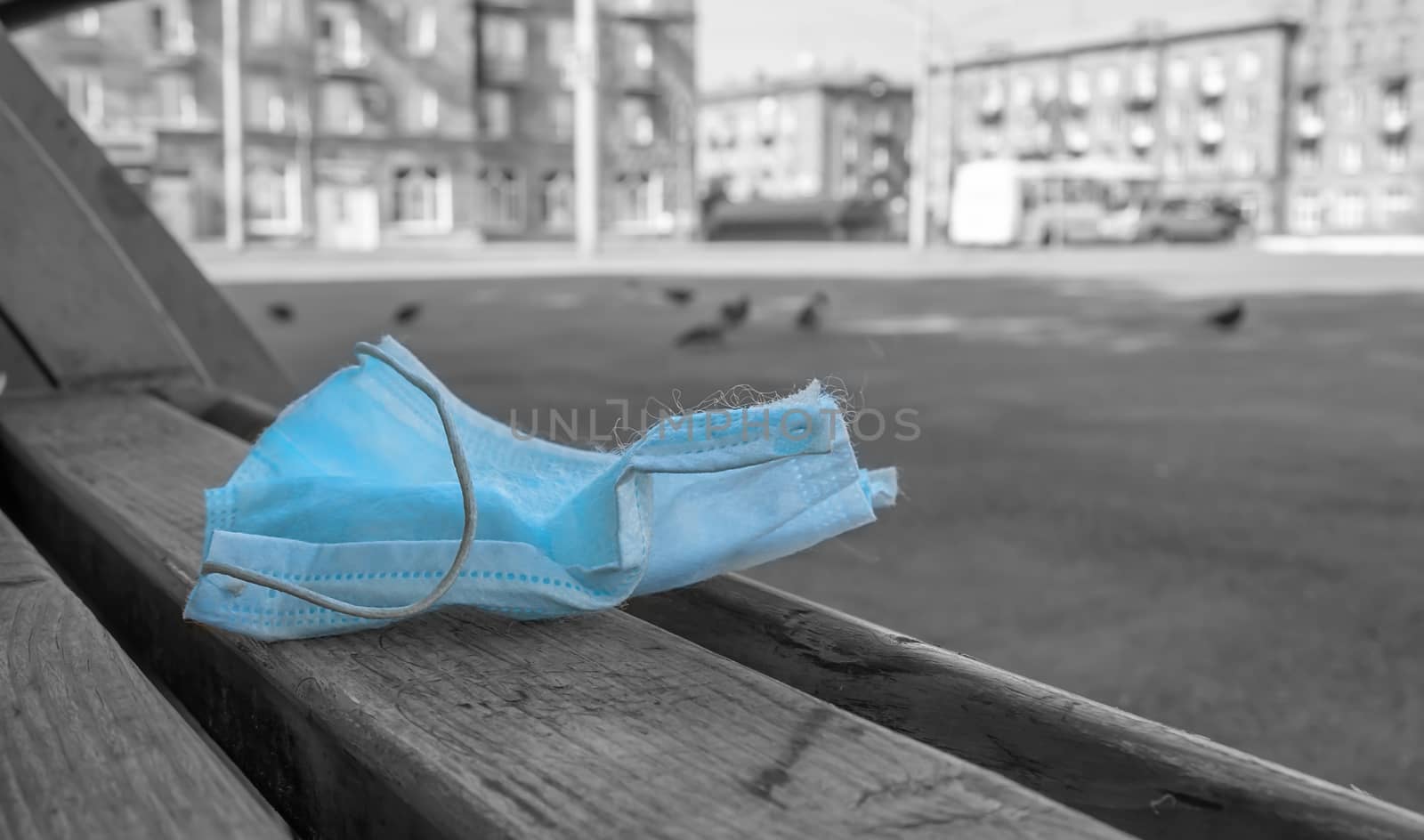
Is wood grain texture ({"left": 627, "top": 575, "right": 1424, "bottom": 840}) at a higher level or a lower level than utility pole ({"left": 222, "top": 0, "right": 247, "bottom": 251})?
lower

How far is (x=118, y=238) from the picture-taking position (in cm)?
326

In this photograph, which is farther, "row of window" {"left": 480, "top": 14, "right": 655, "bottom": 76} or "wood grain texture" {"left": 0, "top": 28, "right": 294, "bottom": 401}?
"row of window" {"left": 480, "top": 14, "right": 655, "bottom": 76}

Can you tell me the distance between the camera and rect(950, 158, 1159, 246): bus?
141ft

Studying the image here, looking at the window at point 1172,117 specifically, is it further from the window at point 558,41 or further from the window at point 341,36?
the window at point 341,36

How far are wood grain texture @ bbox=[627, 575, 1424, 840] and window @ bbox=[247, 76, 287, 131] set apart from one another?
47577 mm

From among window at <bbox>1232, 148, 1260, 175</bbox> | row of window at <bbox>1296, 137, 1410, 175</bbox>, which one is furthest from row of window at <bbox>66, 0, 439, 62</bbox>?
row of window at <bbox>1296, 137, 1410, 175</bbox>

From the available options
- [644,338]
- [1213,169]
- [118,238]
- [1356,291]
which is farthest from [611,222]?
[118,238]

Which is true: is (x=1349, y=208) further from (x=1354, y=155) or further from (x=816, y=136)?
(x=816, y=136)

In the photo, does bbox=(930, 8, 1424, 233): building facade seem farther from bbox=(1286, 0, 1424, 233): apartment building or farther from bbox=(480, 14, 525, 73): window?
bbox=(480, 14, 525, 73): window

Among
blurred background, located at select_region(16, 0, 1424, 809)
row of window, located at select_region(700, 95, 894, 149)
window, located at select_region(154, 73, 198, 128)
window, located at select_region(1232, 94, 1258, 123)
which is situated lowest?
blurred background, located at select_region(16, 0, 1424, 809)

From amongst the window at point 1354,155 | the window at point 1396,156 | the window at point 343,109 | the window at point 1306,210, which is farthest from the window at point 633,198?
the window at point 1396,156

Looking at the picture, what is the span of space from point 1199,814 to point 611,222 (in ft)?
178

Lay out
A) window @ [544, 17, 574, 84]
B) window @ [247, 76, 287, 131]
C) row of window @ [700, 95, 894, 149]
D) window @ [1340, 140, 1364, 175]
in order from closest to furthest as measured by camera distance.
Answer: window @ [247, 76, 287, 131]
window @ [544, 17, 574, 84]
window @ [1340, 140, 1364, 175]
row of window @ [700, 95, 894, 149]

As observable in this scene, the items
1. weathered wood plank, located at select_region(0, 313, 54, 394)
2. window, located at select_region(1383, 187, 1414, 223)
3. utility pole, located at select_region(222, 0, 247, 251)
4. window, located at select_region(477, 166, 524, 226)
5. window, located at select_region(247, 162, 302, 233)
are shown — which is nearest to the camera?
weathered wood plank, located at select_region(0, 313, 54, 394)
